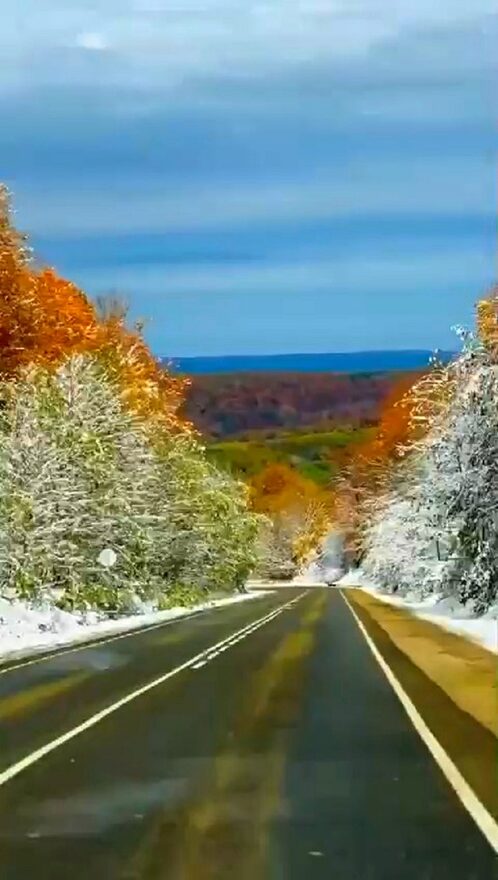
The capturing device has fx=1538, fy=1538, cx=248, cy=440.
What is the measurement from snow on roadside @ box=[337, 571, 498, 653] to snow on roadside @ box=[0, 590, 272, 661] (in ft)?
29.5

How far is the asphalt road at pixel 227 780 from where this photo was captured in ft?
30.2

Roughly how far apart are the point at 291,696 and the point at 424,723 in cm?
403

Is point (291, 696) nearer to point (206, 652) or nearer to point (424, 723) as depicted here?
point (424, 723)

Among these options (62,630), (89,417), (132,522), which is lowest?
(62,630)

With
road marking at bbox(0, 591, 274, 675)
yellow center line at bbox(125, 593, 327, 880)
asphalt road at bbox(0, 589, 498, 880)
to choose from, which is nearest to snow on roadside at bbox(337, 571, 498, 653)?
road marking at bbox(0, 591, 274, 675)

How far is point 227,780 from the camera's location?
12.8 meters

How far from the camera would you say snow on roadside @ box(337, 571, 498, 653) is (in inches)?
1316

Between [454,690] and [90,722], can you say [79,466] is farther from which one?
[90,722]

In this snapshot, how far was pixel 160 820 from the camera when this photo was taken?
→ 35.3ft

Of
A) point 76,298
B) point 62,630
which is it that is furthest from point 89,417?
point 76,298

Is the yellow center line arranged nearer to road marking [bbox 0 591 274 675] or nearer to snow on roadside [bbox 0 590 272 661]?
road marking [bbox 0 591 274 675]

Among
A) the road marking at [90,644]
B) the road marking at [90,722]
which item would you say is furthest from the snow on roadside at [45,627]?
the road marking at [90,722]

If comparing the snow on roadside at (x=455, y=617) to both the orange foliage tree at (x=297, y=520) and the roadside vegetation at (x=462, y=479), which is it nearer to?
the roadside vegetation at (x=462, y=479)

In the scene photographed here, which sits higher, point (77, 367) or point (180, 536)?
point (77, 367)
